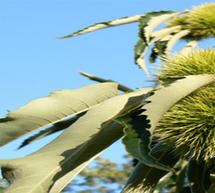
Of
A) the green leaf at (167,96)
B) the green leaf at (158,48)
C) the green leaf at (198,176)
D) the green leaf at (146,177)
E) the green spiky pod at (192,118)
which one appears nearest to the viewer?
the green leaf at (167,96)

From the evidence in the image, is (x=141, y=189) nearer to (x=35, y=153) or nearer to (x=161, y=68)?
(x=161, y=68)

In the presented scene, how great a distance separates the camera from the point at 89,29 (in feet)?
8.22

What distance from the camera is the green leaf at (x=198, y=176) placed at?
2.34 metres

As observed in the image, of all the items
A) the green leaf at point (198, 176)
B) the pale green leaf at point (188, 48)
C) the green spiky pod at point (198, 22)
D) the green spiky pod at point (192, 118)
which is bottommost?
the green leaf at point (198, 176)

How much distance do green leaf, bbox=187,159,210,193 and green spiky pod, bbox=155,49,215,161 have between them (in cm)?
30

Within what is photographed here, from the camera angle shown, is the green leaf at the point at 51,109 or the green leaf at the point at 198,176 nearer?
the green leaf at the point at 51,109

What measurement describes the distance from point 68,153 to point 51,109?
0.21 m

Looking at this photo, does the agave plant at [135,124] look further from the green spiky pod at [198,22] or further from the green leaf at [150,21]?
the green spiky pod at [198,22]

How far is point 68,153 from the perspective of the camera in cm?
160

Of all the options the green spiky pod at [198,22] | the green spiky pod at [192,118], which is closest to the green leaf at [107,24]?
the green spiky pod at [198,22]

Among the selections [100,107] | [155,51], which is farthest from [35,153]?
[155,51]

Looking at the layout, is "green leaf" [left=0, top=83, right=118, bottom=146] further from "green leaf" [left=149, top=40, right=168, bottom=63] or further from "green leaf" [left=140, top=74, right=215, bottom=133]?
"green leaf" [left=149, top=40, right=168, bottom=63]

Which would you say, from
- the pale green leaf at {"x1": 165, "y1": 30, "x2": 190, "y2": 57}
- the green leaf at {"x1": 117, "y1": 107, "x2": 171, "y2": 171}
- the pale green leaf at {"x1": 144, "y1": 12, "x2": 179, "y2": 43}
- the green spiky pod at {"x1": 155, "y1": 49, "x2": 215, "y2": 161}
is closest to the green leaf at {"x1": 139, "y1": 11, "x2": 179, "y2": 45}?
the pale green leaf at {"x1": 144, "y1": 12, "x2": 179, "y2": 43}

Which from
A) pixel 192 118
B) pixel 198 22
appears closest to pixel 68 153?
pixel 192 118
